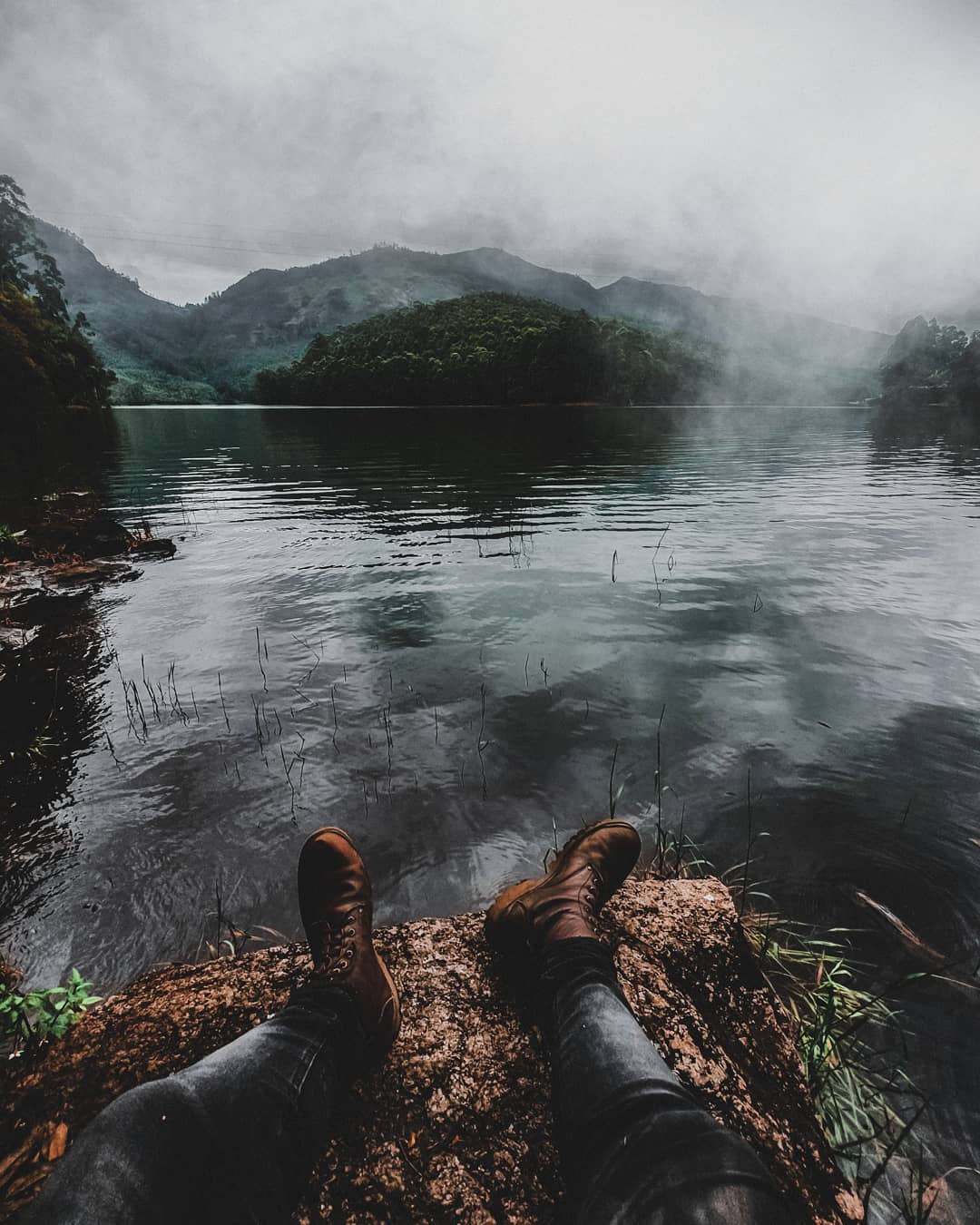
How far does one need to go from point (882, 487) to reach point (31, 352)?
7248cm

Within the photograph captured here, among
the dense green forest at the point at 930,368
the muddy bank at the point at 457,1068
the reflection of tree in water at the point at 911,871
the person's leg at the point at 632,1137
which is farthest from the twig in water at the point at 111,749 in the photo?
the dense green forest at the point at 930,368

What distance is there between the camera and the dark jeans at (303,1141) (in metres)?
1.48

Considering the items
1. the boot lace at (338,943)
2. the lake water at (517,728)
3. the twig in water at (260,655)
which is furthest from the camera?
the twig in water at (260,655)

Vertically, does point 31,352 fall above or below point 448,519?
above

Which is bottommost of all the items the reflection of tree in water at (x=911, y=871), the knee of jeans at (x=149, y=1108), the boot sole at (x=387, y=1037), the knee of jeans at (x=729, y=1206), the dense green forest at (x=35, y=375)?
the reflection of tree in water at (x=911, y=871)

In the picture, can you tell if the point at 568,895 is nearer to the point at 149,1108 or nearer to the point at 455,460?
the point at 149,1108

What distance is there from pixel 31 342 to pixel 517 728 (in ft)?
237

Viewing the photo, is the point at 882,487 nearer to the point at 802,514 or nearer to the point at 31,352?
the point at 802,514

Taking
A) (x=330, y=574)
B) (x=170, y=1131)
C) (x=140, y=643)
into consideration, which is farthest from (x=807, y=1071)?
(x=330, y=574)

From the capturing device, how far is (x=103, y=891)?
4000mm

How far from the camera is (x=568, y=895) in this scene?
9.59 ft

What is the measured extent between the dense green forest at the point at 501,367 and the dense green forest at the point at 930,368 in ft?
163

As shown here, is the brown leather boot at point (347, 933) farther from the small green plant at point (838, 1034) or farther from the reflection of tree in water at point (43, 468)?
the reflection of tree in water at point (43, 468)

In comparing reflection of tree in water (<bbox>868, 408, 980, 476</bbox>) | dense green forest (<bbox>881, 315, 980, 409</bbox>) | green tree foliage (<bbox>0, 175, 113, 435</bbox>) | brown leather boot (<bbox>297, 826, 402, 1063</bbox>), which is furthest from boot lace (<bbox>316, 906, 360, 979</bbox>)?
dense green forest (<bbox>881, 315, 980, 409</bbox>)
